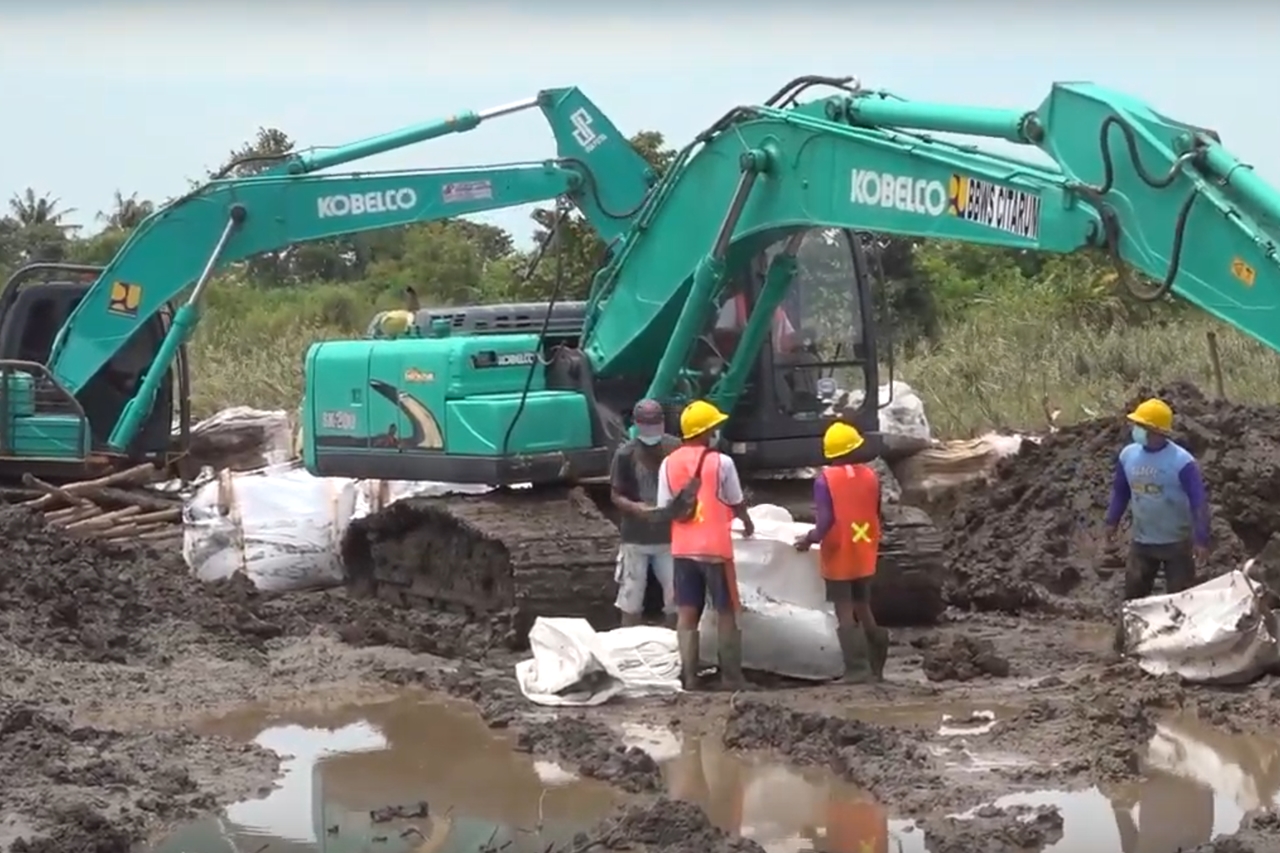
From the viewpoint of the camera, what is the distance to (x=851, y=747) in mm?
8922

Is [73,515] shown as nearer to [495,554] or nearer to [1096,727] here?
[495,554]

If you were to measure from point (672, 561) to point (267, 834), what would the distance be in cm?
358

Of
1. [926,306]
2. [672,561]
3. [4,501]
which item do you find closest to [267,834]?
[672,561]

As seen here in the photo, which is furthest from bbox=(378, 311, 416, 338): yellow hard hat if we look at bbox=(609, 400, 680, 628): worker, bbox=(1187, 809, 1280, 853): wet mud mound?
bbox=(1187, 809, 1280, 853): wet mud mound

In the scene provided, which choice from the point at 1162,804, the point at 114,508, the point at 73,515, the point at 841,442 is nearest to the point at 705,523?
the point at 841,442

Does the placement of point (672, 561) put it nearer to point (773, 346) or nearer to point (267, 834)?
point (773, 346)

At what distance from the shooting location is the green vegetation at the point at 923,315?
73.1ft

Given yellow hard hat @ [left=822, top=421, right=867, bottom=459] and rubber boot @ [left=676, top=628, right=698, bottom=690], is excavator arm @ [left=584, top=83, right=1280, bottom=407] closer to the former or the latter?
yellow hard hat @ [left=822, top=421, right=867, bottom=459]

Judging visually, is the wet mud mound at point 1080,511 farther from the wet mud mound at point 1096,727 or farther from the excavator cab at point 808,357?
the wet mud mound at point 1096,727

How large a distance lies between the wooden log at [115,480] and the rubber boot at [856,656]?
24.7 feet

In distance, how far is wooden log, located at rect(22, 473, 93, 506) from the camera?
623 inches

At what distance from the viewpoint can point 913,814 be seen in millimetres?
8023

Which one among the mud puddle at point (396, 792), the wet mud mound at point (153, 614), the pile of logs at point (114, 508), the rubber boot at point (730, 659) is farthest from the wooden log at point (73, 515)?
the rubber boot at point (730, 659)

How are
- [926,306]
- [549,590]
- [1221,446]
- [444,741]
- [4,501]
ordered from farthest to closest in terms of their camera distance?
1. [926,306]
2. [4,501]
3. [1221,446]
4. [549,590]
5. [444,741]
